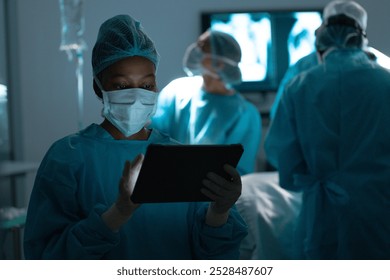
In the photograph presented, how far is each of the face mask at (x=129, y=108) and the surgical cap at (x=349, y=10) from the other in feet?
2.16

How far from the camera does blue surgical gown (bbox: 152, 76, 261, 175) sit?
1.55 metres

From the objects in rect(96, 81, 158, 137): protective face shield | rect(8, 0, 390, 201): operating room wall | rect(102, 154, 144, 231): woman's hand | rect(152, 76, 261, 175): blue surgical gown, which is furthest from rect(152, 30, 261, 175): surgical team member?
rect(102, 154, 144, 231): woman's hand

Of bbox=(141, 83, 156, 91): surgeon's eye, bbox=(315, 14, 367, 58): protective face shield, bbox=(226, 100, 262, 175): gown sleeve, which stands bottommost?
bbox=(226, 100, 262, 175): gown sleeve

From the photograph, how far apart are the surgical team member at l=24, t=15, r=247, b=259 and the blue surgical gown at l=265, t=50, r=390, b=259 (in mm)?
583

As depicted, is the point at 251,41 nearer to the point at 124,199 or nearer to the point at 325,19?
the point at 325,19

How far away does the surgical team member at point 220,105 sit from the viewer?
1.78 metres

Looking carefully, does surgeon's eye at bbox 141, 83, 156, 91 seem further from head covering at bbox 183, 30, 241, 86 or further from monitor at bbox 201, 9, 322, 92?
head covering at bbox 183, 30, 241, 86

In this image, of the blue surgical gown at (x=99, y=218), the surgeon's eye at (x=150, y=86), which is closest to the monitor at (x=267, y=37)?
the surgeon's eye at (x=150, y=86)

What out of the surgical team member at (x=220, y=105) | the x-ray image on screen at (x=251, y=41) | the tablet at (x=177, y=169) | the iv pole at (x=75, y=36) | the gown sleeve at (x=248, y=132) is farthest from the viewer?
the gown sleeve at (x=248, y=132)

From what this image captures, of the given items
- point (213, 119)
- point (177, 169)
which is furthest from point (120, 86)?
Answer: point (213, 119)

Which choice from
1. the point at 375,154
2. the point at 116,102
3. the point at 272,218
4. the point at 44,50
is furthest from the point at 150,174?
the point at 272,218

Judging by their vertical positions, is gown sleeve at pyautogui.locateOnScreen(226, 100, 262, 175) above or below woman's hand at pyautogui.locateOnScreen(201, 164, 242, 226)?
below

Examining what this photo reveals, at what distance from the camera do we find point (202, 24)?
144cm

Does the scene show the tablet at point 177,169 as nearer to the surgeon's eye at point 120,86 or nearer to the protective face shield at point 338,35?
the surgeon's eye at point 120,86
